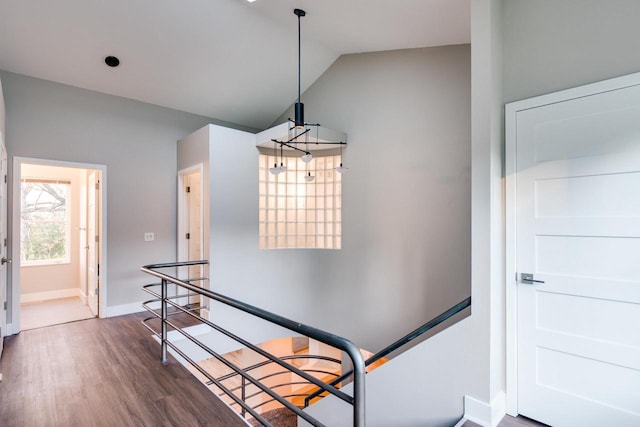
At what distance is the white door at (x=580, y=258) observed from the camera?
179cm

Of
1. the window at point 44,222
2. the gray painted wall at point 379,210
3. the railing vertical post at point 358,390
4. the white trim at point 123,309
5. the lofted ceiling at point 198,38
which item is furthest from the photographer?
the window at point 44,222

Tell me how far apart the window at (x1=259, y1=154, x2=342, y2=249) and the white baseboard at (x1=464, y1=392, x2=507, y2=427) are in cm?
275

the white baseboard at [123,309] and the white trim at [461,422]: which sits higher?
the white baseboard at [123,309]

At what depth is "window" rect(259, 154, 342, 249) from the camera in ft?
15.3

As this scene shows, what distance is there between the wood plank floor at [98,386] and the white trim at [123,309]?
685 millimetres

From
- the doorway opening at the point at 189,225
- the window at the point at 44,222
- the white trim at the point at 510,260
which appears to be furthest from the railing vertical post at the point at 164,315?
the window at the point at 44,222

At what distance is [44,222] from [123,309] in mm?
2507

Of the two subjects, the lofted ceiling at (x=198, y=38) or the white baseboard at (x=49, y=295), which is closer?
the lofted ceiling at (x=198, y=38)

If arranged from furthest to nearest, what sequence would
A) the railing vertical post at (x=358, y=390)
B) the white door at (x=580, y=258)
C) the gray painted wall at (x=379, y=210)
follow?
the gray painted wall at (x=379, y=210) → the white door at (x=580, y=258) → the railing vertical post at (x=358, y=390)

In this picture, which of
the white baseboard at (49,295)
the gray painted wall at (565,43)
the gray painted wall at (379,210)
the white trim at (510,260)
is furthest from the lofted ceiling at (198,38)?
the white baseboard at (49,295)

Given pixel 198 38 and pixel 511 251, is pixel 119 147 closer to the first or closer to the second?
pixel 198 38

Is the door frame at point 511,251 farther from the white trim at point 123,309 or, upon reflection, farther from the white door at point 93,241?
the white door at point 93,241

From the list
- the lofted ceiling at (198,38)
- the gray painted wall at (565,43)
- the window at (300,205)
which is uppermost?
the lofted ceiling at (198,38)

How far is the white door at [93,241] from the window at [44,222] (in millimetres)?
1312
